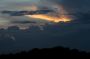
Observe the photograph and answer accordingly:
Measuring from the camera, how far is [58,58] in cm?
6869

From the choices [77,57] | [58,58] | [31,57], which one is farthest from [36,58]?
[77,57]

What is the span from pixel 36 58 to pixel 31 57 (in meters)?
1.80

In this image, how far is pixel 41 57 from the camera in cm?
6956

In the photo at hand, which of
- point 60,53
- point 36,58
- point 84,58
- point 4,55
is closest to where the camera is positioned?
point 84,58

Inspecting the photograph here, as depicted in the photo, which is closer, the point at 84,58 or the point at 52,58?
the point at 84,58

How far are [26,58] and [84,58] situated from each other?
14394 millimetres

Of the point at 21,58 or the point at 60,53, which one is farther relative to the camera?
the point at 60,53

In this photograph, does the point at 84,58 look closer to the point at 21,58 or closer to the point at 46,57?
the point at 46,57

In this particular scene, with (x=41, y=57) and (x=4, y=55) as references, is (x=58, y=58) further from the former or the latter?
(x=4, y=55)

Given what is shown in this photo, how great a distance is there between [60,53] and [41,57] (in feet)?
28.4

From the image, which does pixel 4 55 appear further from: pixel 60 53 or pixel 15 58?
pixel 60 53

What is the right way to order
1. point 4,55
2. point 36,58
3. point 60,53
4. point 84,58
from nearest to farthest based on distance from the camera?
point 84,58 < point 36,58 < point 4,55 < point 60,53

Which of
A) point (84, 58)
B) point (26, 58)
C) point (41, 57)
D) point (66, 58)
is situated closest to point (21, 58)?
point (26, 58)

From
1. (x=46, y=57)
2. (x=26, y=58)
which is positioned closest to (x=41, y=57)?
(x=46, y=57)
